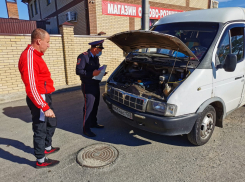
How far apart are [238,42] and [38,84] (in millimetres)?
3782

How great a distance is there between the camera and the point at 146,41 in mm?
3777

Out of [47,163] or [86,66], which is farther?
[86,66]

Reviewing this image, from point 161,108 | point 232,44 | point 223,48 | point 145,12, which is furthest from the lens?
point 145,12

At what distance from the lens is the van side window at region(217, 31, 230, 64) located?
3.37m

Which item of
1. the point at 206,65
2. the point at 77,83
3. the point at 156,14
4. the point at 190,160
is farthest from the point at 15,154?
the point at 156,14

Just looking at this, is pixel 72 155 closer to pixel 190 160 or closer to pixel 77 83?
pixel 190 160

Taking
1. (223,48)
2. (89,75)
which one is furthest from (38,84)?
(223,48)

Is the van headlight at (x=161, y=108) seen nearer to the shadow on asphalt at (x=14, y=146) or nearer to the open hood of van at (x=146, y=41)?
the open hood of van at (x=146, y=41)

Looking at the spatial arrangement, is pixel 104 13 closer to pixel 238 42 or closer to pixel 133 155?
pixel 238 42

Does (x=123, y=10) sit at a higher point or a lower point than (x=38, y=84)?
higher

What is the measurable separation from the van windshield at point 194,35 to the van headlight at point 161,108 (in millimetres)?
1005

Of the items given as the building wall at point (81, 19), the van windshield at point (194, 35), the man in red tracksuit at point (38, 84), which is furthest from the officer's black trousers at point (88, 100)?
the building wall at point (81, 19)

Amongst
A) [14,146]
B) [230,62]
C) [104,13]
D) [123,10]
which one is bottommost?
[14,146]

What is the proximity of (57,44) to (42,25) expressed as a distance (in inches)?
449
